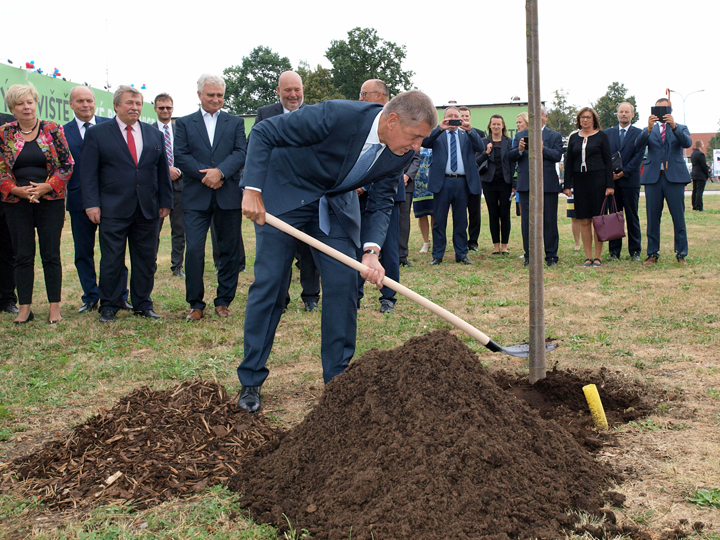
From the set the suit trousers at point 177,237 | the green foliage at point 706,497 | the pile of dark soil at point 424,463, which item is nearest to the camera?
the pile of dark soil at point 424,463

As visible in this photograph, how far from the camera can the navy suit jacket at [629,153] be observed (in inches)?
387

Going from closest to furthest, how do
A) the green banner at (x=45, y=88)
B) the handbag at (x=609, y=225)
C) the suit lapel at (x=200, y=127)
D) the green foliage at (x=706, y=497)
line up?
the green foliage at (x=706, y=497), the suit lapel at (x=200, y=127), the handbag at (x=609, y=225), the green banner at (x=45, y=88)

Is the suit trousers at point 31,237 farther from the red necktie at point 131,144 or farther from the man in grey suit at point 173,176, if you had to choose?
the man in grey suit at point 173,176

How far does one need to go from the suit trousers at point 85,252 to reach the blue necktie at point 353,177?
3.93 metres

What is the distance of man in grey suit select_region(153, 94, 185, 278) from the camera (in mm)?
9188

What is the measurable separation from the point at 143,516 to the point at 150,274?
4.37 metres

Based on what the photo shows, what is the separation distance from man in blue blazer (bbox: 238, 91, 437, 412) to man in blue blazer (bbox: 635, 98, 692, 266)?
6.54 m

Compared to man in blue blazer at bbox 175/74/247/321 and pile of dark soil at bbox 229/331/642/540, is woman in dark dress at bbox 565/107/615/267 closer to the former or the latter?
man in blue blazer at bbox 175/74/247/321

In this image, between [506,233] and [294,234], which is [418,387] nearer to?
[294,234]

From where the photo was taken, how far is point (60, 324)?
6504 millimetres

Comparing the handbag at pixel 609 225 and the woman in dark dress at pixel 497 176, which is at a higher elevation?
the woman in dark dress at pixel 497 176

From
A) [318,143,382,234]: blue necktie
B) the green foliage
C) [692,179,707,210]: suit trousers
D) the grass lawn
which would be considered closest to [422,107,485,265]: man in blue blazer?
the grass lawn

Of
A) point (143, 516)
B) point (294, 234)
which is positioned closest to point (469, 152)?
point (294, 234)

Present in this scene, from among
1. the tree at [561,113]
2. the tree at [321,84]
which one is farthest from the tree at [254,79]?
the tree at [561,113]
